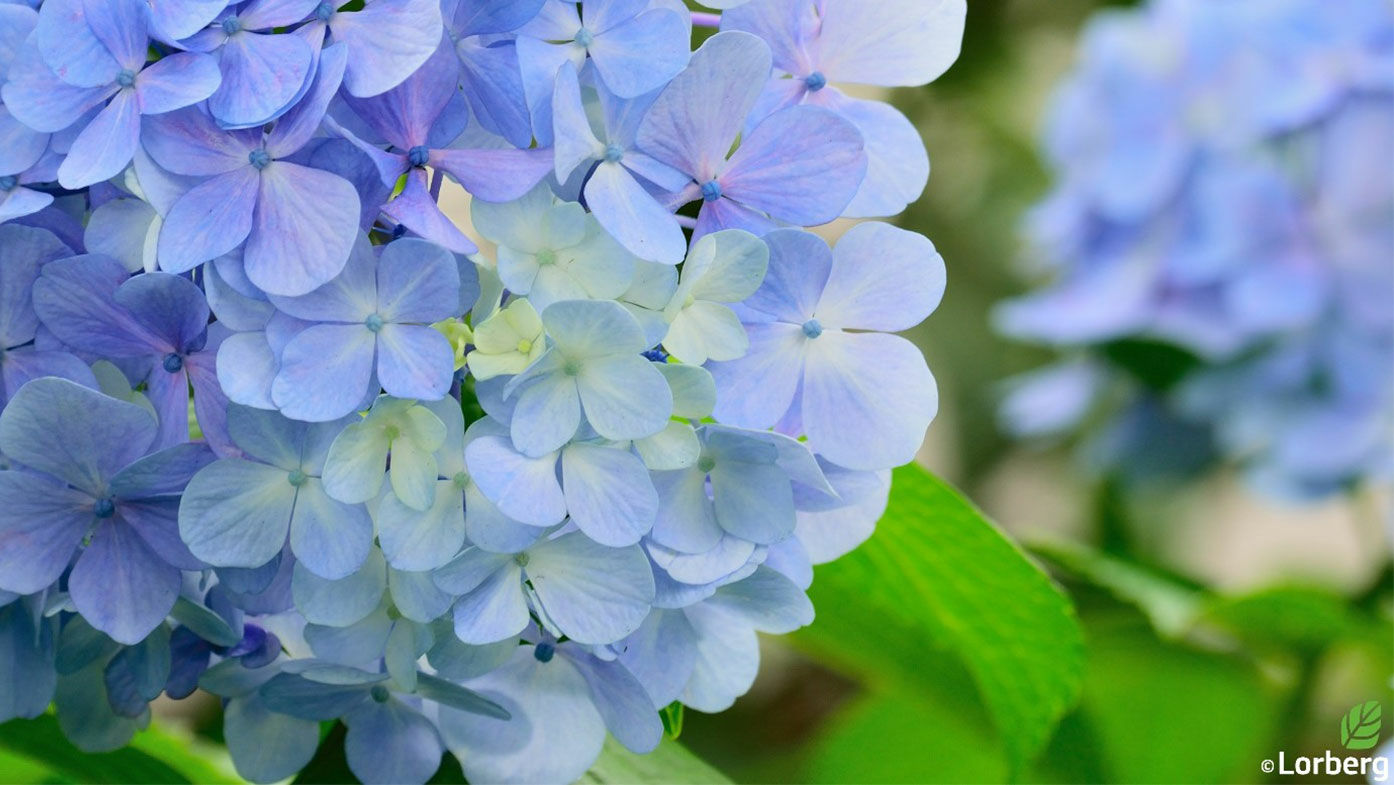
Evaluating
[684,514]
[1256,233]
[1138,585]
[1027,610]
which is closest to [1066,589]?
[1138,585]

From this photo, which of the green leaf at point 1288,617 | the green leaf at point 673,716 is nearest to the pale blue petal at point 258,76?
the green leaf at point 673,716

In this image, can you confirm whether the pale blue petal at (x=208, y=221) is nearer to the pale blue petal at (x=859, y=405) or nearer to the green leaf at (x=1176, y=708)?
the pale blue petal at (x=859, y=405)

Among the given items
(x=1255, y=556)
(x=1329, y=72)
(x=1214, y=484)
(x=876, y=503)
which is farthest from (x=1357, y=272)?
(x=1255, y=556)

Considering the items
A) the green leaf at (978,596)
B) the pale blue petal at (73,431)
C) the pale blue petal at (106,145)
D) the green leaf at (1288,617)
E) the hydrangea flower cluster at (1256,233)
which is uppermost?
the pale blue petal at (106,145)

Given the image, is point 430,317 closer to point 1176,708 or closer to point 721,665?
point 721,665

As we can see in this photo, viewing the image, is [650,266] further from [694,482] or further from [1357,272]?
[1357,272]

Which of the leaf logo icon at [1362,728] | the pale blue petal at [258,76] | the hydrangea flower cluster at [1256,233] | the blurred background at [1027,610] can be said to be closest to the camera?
the pale blue petal at [258,76]

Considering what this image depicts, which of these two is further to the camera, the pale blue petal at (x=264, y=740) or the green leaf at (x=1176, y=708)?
the green leaf at (x=1176, y=708)
